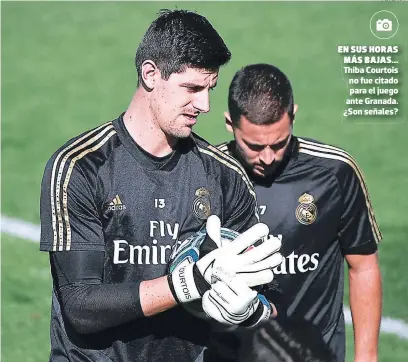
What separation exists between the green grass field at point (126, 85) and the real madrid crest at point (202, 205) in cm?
489

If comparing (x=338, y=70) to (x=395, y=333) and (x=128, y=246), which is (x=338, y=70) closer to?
(x=395, y=333)

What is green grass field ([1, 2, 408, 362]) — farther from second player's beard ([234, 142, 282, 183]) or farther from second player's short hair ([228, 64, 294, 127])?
second player's short hair ([228, 64, 294, 127])

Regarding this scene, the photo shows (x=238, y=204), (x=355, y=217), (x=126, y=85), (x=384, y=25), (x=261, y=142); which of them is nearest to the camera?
(x=238, y=204)

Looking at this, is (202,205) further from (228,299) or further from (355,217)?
(355,217)

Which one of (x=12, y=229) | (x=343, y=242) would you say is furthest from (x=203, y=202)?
(x=12, y=229)

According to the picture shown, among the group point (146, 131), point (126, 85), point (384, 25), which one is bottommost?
point (146, 131)

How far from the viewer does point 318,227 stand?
737cm

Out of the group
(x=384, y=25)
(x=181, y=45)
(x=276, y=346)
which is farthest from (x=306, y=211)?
(x=384, y=25)

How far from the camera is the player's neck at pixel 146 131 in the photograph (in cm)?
610

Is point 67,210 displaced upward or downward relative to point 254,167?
downward

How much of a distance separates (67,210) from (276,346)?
186 cm

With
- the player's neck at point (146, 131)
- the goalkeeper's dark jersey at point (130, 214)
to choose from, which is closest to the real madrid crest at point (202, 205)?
the goalkeeper's dark jersey at point (130, 214)

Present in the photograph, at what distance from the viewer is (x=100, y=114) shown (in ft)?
52.1

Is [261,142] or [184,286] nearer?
[184,286]
